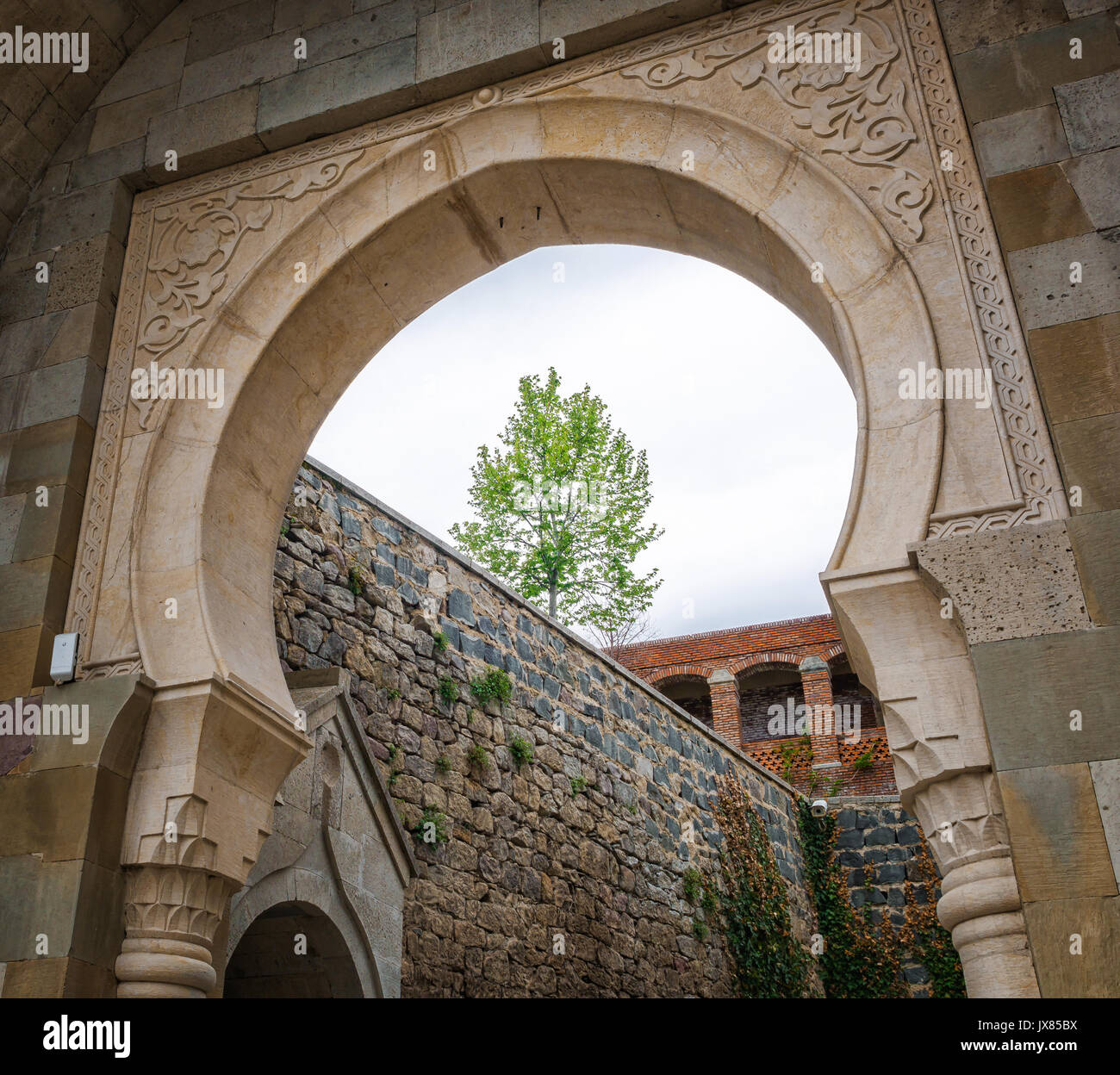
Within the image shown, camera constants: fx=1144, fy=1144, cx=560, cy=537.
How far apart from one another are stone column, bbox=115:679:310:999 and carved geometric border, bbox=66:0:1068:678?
349 mm

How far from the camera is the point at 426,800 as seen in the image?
22.6 feet

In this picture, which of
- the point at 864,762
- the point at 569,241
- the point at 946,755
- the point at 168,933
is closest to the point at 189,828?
the point at 168,933

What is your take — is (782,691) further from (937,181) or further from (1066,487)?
(1066,487)

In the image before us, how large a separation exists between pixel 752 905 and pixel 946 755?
28.1ft

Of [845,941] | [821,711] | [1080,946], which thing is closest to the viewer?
[1080,946]

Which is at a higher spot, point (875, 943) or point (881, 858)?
point (881, 858)

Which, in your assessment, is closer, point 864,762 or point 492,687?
point 492,687

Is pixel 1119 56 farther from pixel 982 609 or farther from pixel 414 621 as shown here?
pixel 414 621

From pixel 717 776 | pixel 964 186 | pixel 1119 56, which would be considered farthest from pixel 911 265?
pixel 717 776

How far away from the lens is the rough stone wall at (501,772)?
21.7ft

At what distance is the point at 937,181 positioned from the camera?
394 cm

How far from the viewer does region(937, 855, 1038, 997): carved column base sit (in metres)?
2.99

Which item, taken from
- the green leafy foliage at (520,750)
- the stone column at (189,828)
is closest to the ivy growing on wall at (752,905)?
the green leafy foliage at (520,750)

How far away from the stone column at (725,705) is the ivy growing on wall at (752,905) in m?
5.20
